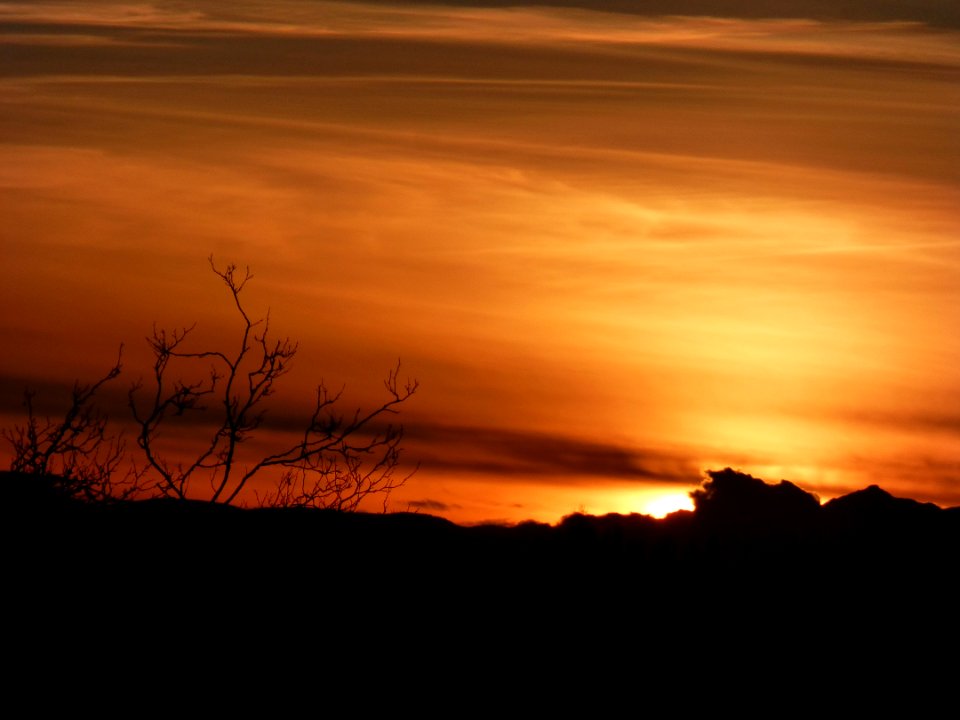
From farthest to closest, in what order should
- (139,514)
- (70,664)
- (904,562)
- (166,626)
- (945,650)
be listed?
(904,562) < (945,650) < (139,514) < (166,626) < (70,664)

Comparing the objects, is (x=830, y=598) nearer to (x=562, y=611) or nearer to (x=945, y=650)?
(x=945, y=650)

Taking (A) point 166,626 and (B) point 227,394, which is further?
(B) point 227,394

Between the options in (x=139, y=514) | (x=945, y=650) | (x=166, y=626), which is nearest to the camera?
(x=166, y=626)

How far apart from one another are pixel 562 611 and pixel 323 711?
5332 millimetres

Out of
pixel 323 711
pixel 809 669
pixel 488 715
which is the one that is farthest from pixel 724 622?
pixel 323 711

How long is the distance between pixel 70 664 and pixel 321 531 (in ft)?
21.2

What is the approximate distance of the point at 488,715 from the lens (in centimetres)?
2350

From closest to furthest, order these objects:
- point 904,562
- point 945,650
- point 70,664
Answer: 1. point 70,664
2. point 945,650
3. point 904,562

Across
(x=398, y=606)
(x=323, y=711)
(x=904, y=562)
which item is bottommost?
(x=323, y=711)

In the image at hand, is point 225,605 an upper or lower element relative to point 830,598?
lower

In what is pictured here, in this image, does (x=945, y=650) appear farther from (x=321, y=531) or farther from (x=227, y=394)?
(x=227, y=394)

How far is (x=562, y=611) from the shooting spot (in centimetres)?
2639

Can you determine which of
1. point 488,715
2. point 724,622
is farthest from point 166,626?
point 724,622

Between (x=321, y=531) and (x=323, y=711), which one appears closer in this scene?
(x=323, y=711)
